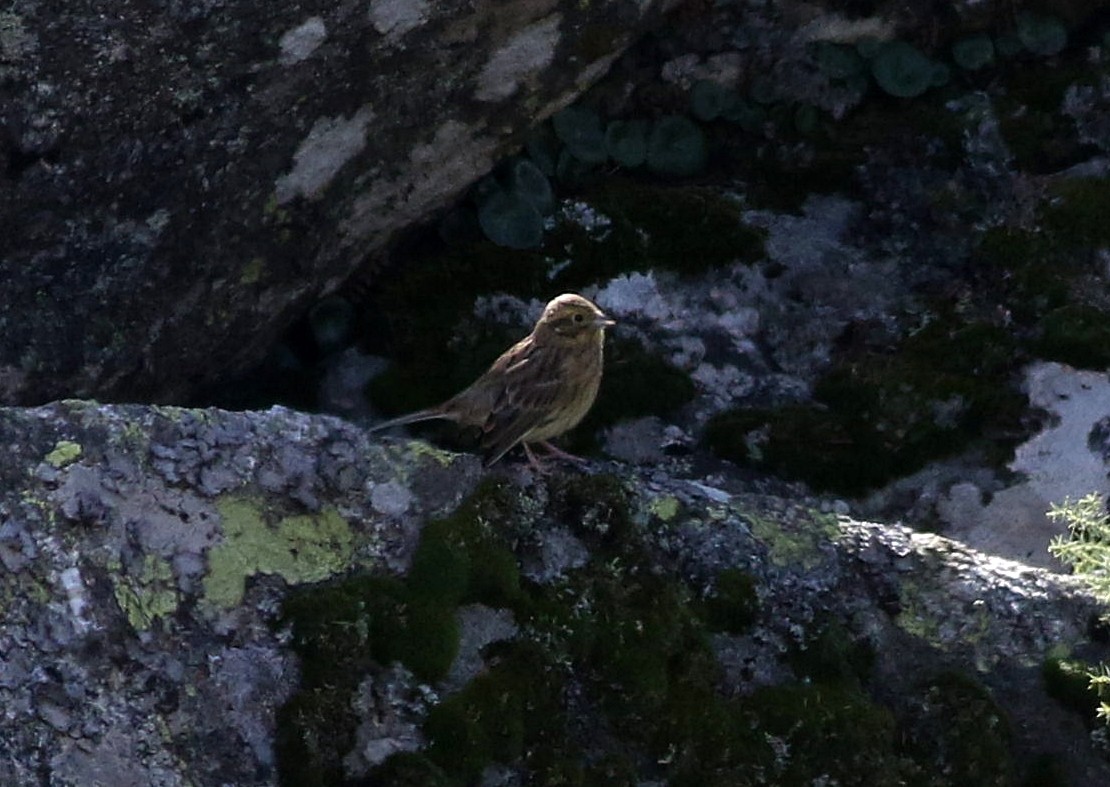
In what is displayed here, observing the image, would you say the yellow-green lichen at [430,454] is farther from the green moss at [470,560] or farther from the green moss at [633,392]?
the green moss at [633,392]

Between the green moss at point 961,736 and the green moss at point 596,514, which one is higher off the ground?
the green moss at point 596,514

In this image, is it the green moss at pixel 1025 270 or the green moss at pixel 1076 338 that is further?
the green moss at pixel 1025 270

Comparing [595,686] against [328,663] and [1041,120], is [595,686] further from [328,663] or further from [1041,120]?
[1041,120]

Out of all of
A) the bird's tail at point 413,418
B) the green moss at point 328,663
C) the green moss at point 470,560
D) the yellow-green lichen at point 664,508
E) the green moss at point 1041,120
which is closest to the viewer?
the green moss at point 328,663

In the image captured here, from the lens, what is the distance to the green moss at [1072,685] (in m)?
6.19

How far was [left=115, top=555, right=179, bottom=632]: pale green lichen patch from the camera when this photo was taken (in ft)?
17.6

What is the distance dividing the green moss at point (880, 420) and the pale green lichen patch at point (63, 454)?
153 inches

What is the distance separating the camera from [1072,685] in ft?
20.4

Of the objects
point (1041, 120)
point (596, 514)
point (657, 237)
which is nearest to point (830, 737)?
point (596, 514)

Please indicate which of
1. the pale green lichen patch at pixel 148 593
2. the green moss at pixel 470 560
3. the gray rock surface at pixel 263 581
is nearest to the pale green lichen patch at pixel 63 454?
the gray rock surface at pixel 263 581

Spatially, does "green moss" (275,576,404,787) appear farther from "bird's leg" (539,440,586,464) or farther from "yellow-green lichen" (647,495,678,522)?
"bird's leg" (539,440,586,464)

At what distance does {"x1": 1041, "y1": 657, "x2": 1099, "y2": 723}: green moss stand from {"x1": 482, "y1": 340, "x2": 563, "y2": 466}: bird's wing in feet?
8.18

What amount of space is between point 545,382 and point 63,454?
3.05m

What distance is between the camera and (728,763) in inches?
230
